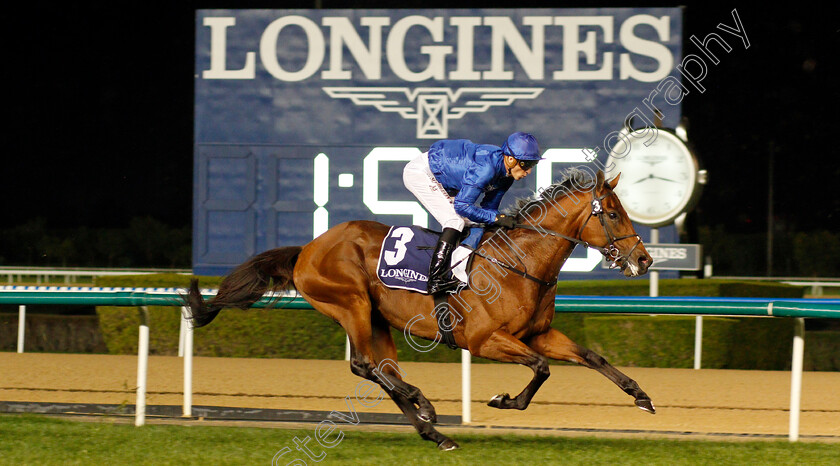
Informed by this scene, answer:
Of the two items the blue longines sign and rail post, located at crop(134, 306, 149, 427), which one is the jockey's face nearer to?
rail post, located at crop(134, 306, 149, 427)

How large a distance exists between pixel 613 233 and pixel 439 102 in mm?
3648

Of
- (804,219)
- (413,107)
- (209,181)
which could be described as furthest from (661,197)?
(804,219)

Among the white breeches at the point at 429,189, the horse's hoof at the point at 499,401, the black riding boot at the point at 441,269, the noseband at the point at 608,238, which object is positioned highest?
the white breeches at the point at 429,189

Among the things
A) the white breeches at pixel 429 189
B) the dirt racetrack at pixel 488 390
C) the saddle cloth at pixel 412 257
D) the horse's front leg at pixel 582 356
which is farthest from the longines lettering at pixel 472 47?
the horse's front leg at pixel 582 356

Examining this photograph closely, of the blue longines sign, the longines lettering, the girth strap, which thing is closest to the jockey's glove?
the girth strap

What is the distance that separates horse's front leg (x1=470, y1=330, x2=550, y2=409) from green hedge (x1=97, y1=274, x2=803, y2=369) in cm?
323

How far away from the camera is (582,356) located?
389cm

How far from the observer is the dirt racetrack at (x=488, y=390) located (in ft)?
15.8

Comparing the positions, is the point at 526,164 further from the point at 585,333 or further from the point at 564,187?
the point at 585,333

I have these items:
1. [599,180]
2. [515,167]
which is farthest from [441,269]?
[599,180]

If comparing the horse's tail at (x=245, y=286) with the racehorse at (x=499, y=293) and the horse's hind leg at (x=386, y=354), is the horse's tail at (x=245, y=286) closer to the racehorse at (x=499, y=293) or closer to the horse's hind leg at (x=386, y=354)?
the racehorse at (x=499, y=293)

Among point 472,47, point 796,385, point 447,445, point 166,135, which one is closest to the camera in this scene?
point 447,445

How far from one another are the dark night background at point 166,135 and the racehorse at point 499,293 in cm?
1698

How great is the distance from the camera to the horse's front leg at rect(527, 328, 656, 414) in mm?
3736
